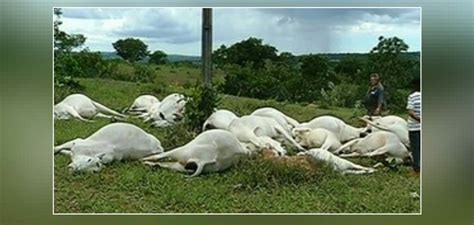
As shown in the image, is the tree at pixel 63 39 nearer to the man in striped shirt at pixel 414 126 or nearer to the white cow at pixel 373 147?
the white cow at pixel 373 147

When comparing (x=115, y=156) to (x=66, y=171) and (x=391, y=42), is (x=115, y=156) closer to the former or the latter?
(x=66, y=171)

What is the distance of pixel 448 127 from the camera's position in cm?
538

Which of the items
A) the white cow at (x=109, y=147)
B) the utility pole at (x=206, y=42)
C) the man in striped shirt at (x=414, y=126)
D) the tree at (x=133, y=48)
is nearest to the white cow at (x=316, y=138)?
the man in striped shirt at (x=414, y=126)

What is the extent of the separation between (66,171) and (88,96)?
0.48 metres

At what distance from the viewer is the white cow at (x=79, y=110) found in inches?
213

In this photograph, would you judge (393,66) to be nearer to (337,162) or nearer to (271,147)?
(337,162)

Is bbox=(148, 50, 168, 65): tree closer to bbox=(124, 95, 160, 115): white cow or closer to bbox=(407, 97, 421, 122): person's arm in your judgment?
bbox=(124, 95, 160, 115): white cow

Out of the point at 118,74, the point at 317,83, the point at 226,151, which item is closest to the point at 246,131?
the point at 226,151

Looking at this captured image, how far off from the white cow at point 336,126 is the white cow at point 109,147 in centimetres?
95

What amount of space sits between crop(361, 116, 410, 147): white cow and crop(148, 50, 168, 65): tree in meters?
1.27

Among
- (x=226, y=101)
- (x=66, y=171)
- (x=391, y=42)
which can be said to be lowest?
(x=66, y=171)

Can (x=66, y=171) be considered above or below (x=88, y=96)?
below

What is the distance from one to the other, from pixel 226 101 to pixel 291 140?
46cm

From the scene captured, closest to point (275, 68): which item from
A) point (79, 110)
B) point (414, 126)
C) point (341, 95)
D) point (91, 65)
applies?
point (341, 95)
